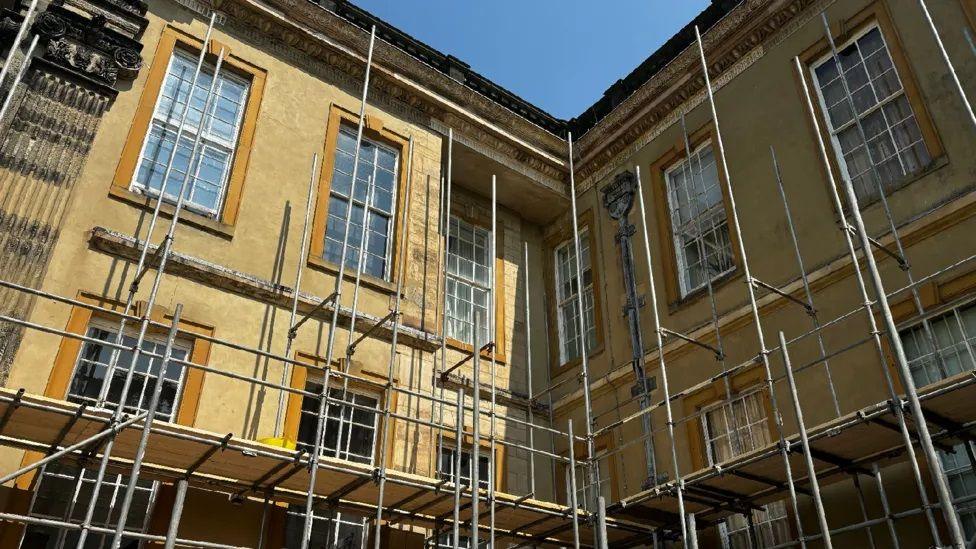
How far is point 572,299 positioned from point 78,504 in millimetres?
9002

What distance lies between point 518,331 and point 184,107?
22.0ft

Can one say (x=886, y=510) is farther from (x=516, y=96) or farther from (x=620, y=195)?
(x=516, y=96)

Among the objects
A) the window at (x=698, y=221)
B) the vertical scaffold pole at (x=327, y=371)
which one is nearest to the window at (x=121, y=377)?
the vertical scaffold pole at (x=327, y=371)

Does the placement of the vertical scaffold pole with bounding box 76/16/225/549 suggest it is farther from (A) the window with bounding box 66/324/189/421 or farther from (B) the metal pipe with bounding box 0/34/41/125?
(B) the metal pipe with bounding box 0/34/41/125

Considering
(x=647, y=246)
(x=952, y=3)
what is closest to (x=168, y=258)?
(x=647, y=246)

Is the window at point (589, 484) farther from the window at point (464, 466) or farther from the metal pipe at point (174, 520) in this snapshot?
the metal pipe at point (174, 520)

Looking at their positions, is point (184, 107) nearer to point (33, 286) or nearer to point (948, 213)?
point (33, 286)

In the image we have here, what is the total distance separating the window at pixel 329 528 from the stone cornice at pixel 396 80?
7056 mm

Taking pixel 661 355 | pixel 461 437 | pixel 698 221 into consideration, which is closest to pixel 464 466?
pixel 461 437

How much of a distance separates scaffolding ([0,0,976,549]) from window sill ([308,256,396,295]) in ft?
0.36

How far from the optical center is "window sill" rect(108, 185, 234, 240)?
1030 cm

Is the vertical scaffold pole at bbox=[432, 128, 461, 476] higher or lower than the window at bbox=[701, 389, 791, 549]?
higher

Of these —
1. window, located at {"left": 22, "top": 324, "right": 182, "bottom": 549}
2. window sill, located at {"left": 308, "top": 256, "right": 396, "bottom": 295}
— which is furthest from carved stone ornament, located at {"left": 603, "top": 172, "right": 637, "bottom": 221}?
window, located at {"left": 22, "top": 324, "right": 182, "bottom": 549}

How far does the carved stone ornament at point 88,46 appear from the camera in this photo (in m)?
10.6
